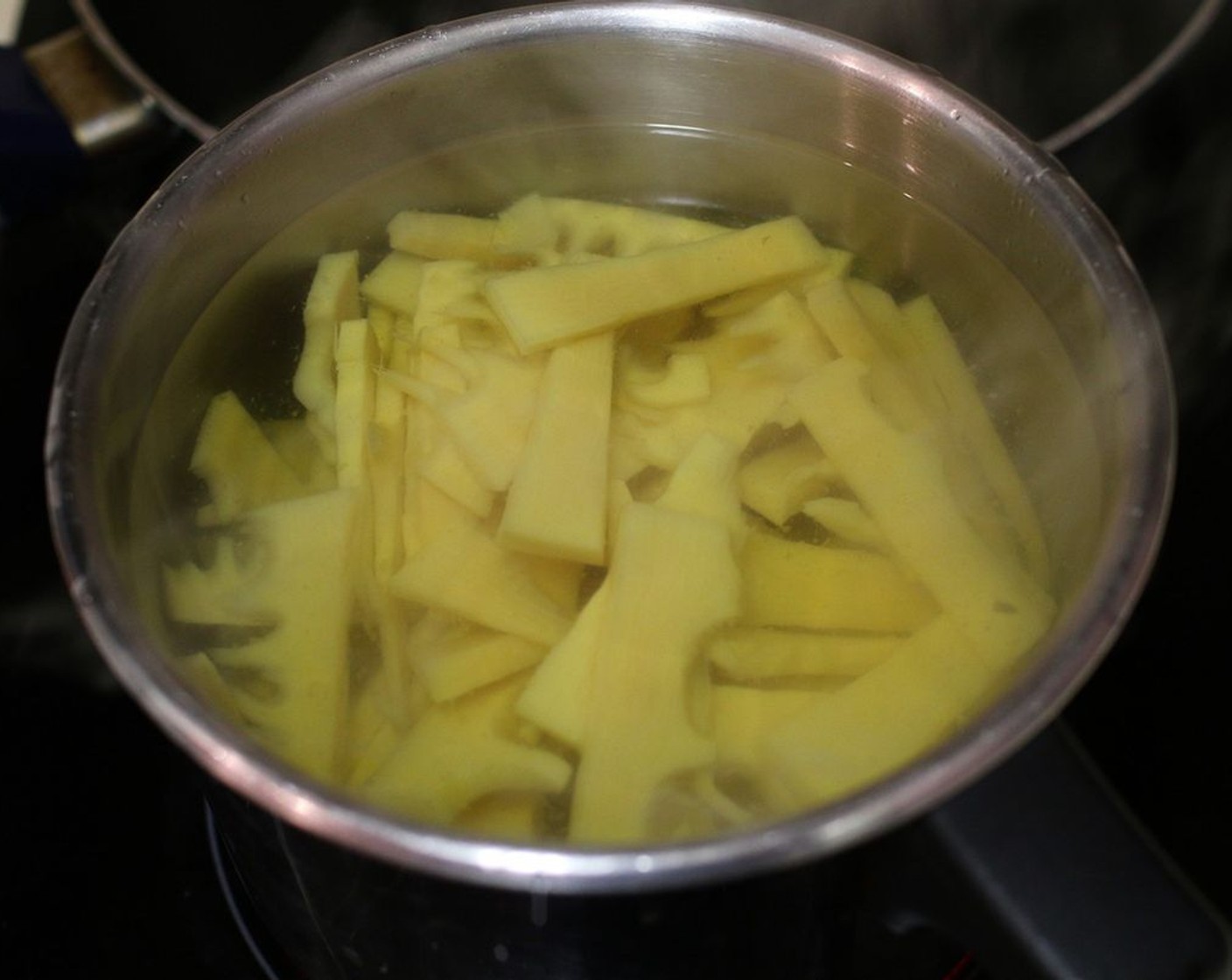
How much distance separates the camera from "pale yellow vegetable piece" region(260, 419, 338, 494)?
705 millimetres

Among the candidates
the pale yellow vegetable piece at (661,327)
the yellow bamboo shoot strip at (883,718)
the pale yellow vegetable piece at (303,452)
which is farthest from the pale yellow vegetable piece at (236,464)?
the yellow bamboo shoot strip at (883,718)

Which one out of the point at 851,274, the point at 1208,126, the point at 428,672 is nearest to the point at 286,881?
the point at 428,672

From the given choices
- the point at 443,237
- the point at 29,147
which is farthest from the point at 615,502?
the point at 29,147

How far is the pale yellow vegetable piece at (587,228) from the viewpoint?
2.61 feet

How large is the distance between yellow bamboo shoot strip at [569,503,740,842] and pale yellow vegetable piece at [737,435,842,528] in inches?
2.5

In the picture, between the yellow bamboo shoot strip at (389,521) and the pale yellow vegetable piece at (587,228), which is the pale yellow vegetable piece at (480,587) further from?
the pale yellow vegetable piece at (587,228)

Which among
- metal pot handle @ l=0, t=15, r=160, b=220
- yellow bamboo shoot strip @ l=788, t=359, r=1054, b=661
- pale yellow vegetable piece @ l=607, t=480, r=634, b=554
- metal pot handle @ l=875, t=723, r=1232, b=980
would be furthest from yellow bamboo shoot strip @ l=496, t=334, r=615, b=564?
metal pot handle @ l=0, t=15, r=160, b=220

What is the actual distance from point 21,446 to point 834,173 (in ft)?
2.03

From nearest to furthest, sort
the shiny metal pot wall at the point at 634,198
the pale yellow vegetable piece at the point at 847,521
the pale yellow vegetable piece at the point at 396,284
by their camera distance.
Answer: the shiny metal pot wall at the point at 634,198, the pale yellow vegetable piece at the point at 847,521, the pale yellow vegetable piece at the point at 396,284

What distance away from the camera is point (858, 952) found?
0.59 meters

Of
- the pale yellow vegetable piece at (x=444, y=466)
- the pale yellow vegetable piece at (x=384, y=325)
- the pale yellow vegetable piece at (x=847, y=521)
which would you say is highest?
the pale yellow vegetable piece at (x=847, y=521)

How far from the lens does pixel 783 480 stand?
69 centimetres

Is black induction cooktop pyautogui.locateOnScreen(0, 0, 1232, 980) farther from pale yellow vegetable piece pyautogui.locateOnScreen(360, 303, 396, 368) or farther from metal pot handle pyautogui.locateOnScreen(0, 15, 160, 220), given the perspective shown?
pale yellow vegetable piece pyautogui.locateOnScreen(360, 303, 396, 368)

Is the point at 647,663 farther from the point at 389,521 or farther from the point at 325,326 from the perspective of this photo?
the point at 325,326
